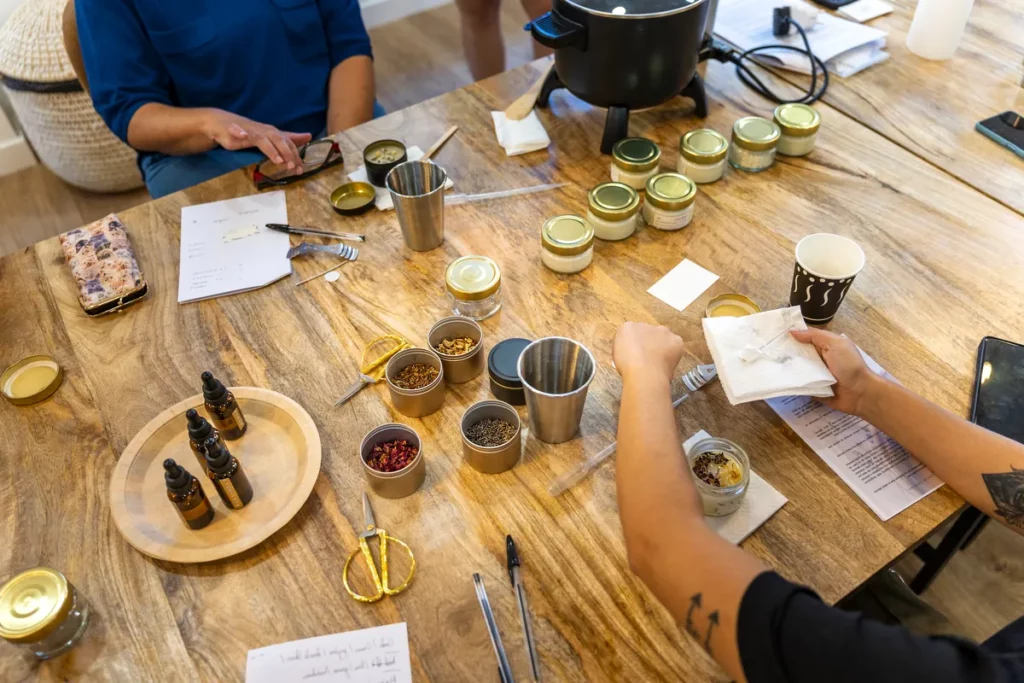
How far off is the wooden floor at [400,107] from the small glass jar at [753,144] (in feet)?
3.24

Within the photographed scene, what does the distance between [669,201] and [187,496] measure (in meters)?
0.93

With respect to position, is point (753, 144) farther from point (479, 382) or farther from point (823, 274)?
point (479, 382)

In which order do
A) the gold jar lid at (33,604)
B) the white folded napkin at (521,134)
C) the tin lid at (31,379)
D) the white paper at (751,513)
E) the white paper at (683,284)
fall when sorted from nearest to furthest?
the gold jar lid at (33,604) → the white paper at (751,513) → the tin lid at (31,379) → the white paper at (683,284) → the white folded napkin at (521,134)

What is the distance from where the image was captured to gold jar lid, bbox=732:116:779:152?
1413 mm

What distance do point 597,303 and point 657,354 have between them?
0.22 m

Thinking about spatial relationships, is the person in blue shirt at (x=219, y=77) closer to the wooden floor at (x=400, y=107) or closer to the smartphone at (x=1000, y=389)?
the wooden floor at (x=400, y=107)

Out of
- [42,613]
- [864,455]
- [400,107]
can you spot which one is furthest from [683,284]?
[400,107]

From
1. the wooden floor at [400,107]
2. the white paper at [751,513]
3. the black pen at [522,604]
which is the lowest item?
the wooden floor at [400,107]

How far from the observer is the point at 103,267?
1279mm

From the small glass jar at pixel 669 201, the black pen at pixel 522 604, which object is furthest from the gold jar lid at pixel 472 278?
the black pen at pixel 522 604

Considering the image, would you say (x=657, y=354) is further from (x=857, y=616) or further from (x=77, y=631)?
(x=77, y=631)

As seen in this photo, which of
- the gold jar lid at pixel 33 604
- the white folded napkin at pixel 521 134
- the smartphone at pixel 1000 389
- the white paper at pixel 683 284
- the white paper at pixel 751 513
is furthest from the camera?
the white folded napkin at pixel 521 134

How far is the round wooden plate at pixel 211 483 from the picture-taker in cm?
94

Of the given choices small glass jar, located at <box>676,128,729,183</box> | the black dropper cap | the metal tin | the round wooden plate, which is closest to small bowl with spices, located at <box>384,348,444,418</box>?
the metal tin
